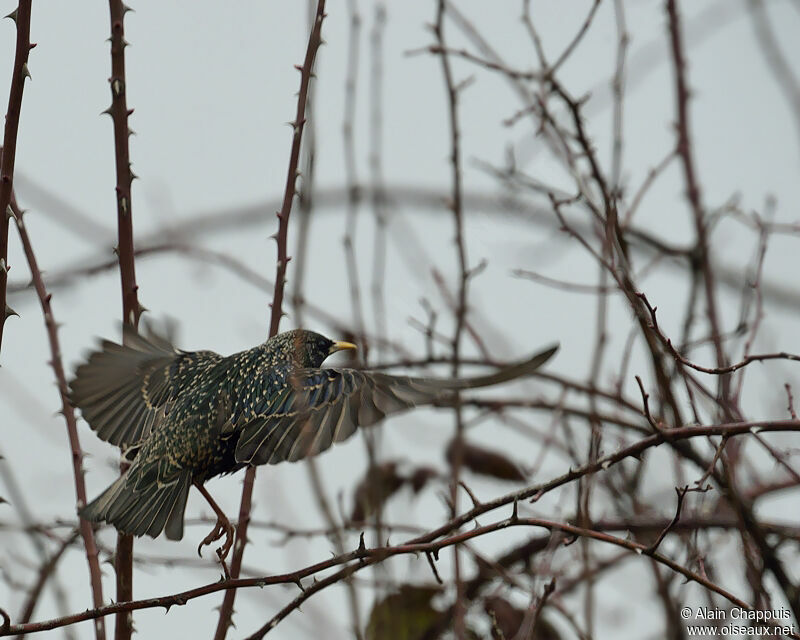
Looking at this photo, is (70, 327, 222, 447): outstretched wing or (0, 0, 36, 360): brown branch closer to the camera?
(0, 0, 36, 360): brown branch

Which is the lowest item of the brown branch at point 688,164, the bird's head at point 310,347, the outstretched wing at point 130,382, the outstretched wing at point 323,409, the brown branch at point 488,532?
the brown branch at point 488,532

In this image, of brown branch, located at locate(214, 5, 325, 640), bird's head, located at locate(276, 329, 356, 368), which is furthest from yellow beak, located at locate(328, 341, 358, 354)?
brown branch, located at locate(214, 5, 325, 640)

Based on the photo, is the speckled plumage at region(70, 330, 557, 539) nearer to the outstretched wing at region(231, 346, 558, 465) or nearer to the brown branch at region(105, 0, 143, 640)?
the outstretched wing at region(231, 346, 558, 465)

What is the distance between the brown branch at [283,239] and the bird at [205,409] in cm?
19

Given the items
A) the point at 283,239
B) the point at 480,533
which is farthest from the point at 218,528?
the point at 480,533

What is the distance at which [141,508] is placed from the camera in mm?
3074

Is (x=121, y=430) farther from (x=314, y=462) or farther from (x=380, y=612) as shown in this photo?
(x=380, y=612)

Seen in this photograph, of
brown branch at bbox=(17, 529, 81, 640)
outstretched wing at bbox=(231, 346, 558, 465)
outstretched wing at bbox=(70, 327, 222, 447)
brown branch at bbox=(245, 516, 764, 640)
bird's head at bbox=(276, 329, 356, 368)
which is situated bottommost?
brown branch at bbox=(245, 516, 764, 640)

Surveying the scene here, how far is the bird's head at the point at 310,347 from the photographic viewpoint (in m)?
3.54

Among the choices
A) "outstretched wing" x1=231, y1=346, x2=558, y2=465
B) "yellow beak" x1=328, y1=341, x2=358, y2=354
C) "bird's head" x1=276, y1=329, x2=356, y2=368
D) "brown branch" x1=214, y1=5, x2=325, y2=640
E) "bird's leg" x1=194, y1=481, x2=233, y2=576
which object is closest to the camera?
"brown branch" x1=214, y1=5, x2=325, y2=640

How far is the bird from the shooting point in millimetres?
3035

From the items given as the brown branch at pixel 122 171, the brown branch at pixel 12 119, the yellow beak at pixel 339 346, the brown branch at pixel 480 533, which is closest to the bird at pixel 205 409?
the yellow beak at pixel 339 346

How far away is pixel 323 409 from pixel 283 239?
0.56m

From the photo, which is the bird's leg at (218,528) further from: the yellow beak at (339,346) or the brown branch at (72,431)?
the yellow beak at (339,346)
